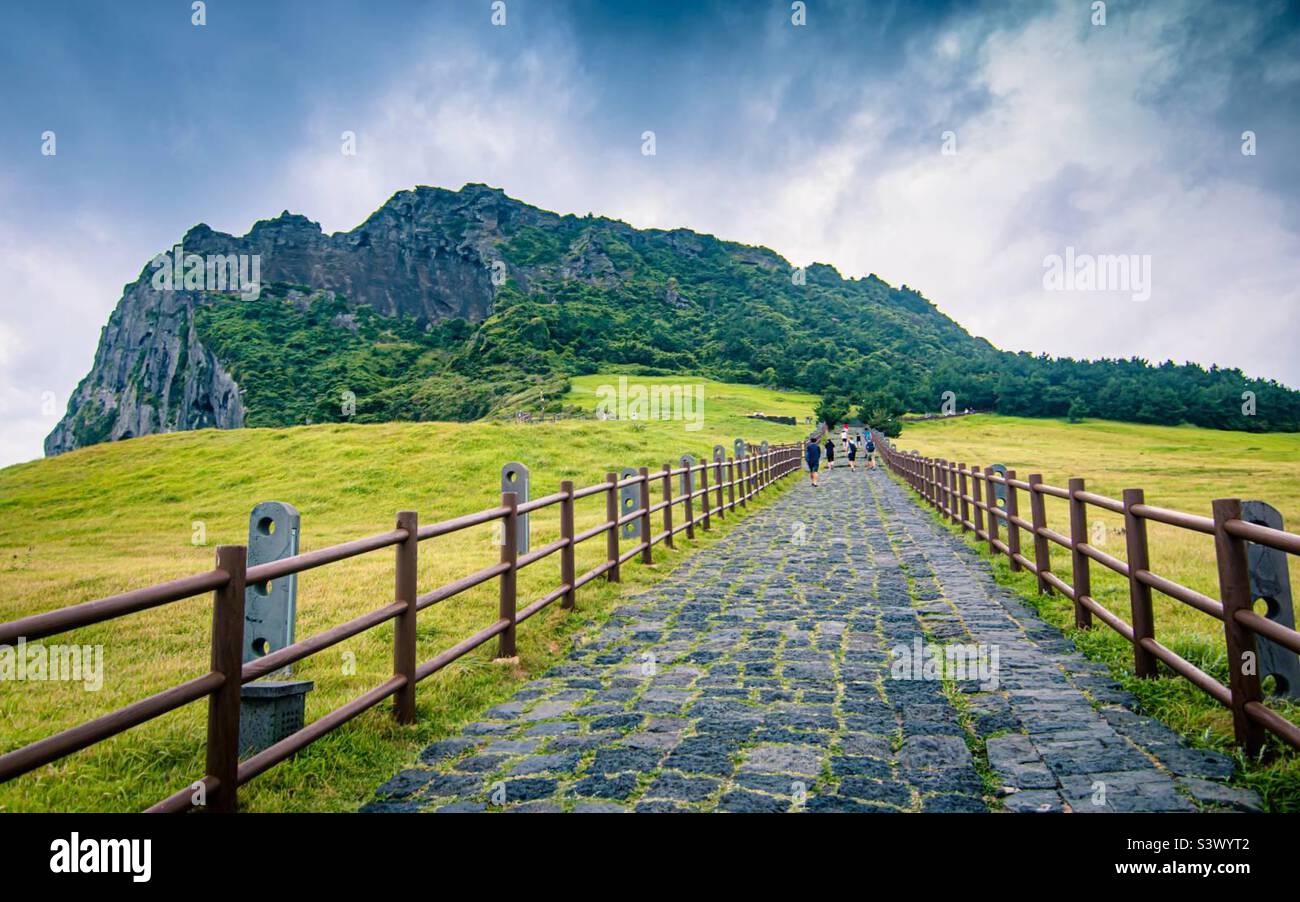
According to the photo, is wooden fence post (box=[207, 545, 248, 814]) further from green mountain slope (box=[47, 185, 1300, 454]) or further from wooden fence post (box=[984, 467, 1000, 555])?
green mountain slope (box=[47, 185, 1300, 454])

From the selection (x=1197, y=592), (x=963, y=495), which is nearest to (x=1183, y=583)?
(x=1197, y=592)

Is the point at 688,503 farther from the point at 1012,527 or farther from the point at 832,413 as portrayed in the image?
the point at 832,413

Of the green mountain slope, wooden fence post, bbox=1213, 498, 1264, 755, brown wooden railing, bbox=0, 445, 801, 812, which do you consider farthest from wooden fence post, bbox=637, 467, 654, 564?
the green mountain slope

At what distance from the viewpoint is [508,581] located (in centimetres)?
605

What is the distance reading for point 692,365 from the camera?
430 ft

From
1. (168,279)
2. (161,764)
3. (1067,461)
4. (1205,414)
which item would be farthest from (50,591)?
(168,279)

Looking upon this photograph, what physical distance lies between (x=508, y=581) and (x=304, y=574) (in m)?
7.09

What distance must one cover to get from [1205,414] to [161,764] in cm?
12106

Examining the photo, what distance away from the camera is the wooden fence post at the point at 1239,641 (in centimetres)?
362

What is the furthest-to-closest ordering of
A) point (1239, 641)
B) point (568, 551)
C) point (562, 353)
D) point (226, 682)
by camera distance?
point (562, 353), point (568, 551), point (1239, 641), point (226, 682)

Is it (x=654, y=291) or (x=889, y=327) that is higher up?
(x=654, y=291)

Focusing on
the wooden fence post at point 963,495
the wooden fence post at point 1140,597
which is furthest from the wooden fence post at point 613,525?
the wooden fence post at point 963,495
